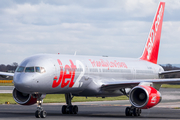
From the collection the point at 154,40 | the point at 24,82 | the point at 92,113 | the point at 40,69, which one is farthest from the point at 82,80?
the point at 154,40

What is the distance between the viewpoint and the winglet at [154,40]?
40344 mm

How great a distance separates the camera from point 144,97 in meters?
28.2

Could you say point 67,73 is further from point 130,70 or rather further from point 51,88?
point 130,70

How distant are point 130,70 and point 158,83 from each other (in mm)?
7124

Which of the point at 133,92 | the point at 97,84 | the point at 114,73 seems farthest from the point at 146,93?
the point at 114,73

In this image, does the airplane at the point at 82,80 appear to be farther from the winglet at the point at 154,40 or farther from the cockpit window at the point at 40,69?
the winglet at the point at 154,40

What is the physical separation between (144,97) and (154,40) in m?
13.9

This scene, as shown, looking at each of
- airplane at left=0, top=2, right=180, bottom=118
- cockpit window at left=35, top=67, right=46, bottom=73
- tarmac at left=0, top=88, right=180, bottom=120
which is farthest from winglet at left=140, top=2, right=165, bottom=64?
cockpit window at left=35, top=67, right=46, bottom=73

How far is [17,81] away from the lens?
82.5 ft

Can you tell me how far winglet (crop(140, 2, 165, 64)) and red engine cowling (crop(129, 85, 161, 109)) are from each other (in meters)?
12.2

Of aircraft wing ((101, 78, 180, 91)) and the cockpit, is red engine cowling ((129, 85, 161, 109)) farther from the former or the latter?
the cockpit

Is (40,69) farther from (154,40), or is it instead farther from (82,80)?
(154,40)

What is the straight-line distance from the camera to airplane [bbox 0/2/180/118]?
25.8 meters

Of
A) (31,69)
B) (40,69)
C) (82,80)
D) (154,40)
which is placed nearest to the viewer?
(31,69)
